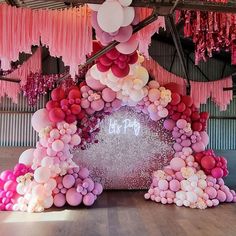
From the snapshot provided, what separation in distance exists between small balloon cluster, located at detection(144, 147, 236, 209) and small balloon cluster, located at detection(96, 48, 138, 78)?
271 centimetres

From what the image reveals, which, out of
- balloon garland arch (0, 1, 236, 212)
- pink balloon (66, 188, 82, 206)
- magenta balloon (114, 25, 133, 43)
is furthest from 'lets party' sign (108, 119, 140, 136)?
magenta balloon (114, 25, 133, 43)

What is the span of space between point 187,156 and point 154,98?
132 centimetres

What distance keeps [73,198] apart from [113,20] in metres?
3.32

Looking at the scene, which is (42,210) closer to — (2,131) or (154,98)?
(154,98)

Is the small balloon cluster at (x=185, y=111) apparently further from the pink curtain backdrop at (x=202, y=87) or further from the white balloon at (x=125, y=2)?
the white balloon at (x=125, y=2)

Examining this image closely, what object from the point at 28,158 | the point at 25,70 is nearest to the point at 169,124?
the point at 28,158

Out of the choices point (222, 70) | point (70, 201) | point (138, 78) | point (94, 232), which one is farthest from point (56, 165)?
point (222, 70)

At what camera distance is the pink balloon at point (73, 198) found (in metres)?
5.16

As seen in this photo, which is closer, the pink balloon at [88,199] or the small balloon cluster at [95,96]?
the pink balloon at [88,199]

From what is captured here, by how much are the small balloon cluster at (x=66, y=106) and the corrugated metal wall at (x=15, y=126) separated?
2552 mm

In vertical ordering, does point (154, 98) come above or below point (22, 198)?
above

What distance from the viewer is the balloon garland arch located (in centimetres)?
517

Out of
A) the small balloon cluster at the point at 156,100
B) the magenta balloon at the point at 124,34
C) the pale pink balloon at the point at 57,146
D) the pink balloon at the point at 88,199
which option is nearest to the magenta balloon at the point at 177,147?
the small balloon cluster at the point at 156,100

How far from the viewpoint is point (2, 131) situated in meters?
7.96
